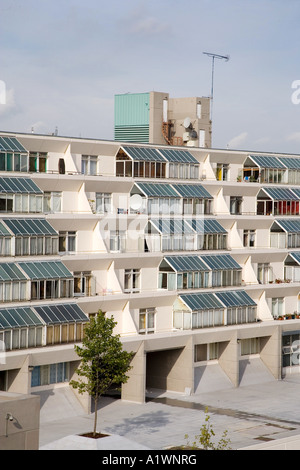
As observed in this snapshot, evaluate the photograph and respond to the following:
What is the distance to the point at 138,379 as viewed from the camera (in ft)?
234

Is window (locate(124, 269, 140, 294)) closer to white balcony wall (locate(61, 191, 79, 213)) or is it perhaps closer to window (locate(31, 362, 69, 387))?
white balcony wall (locate(61, 191, 79, 213))

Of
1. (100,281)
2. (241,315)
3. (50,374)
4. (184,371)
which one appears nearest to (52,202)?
(100,281)

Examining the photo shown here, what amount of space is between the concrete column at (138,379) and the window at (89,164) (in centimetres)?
1406

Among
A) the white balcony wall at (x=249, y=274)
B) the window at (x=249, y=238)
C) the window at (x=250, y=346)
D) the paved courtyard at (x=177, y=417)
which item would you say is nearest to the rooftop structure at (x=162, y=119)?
the window at (x=249, y=238)

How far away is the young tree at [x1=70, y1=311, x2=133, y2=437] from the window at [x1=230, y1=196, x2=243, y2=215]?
2686 cm

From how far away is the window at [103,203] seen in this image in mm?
74812

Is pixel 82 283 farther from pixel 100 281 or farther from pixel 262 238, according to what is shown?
pixel 262 238

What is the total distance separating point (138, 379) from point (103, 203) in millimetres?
14081

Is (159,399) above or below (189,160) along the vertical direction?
below

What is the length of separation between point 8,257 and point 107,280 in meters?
10.9

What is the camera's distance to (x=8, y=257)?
214ft

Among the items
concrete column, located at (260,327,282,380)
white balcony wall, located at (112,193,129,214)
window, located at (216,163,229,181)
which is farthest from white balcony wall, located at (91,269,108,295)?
concrete column, located at (260,327,282,380)
